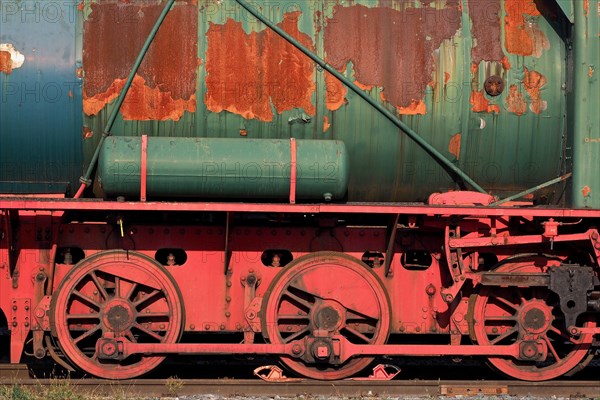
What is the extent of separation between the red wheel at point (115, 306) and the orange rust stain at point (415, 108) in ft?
10.2

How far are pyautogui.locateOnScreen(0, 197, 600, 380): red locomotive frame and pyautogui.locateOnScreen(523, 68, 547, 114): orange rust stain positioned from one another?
1128mm

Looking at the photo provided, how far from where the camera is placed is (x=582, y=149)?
357 inches

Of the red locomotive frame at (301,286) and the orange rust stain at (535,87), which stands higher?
the orange rust stain at (535,87)

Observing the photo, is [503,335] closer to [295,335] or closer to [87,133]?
[295,335]

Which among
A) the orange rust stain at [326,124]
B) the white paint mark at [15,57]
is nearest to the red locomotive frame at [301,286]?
the orange rust stain at [326,124]

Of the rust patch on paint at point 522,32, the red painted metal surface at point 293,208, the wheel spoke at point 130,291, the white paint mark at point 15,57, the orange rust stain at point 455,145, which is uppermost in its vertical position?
the rust patch on paint at point 522,32

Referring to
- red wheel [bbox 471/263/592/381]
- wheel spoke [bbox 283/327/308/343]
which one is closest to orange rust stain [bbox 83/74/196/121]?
wheel spoke [bbox 283/327/308/343]

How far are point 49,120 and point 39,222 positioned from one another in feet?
3.80

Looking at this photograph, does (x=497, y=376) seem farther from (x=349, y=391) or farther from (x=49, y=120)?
(x=49, y=120)

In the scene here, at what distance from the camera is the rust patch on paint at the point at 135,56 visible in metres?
9.01

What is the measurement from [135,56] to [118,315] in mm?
2764

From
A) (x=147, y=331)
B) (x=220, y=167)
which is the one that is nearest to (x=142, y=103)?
(x=220, y=167)

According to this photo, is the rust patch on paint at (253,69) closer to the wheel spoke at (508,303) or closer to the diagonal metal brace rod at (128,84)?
the diagonal metal brace rod at (128,84)

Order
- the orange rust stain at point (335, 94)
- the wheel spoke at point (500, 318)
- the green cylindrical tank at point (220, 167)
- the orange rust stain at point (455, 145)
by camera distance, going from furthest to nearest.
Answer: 1. the wheel spoke at point (500, 318)
2. the orange rust stain at point (455, 145)
3. the orange rust stain at point (335, 94)
4. the green cylindrical tank at point (220, 167)
